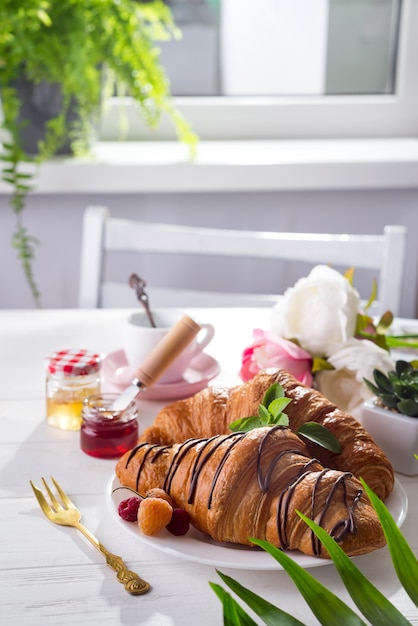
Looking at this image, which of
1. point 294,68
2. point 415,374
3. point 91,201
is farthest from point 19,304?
point 415,374

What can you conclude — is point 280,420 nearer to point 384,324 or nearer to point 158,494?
point 158,494

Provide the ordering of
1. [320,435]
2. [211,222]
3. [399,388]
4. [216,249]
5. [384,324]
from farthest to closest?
[211,222] → [216,249] → [384,324] → [399,388] → [320,435]

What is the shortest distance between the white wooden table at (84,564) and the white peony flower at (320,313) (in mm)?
198

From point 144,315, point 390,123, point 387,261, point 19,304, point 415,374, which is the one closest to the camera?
point 415,374

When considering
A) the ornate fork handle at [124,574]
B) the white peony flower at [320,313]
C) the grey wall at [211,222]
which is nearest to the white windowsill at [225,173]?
the grey wall at [211,222]

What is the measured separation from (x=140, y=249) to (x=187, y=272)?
0.50 m

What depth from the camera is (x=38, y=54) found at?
1.77 metres

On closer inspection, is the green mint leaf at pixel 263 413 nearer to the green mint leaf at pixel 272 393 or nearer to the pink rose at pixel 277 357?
the green mint leaf at pixel 272 393

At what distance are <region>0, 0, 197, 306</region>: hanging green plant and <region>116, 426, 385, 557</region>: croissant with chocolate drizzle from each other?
1203 mm

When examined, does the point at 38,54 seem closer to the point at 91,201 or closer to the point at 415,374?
the point at 91,201

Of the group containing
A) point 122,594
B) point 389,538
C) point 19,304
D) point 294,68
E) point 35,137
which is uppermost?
point 294,68

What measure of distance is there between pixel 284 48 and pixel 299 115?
19 cm

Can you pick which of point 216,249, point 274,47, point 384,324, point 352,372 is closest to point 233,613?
point 352,372

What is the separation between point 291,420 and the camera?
2.63 feet
